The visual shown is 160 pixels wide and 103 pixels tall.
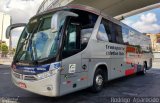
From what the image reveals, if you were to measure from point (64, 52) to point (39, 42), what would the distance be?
2.73 feet

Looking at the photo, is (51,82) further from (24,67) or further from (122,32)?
(122,32)

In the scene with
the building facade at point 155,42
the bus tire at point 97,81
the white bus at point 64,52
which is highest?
the building facade at point 155,42

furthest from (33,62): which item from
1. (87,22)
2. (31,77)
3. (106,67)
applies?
(106,67)

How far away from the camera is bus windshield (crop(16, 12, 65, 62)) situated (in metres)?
6.55

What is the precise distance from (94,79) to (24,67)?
2.74 metres

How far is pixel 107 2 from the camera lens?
24.9 meters

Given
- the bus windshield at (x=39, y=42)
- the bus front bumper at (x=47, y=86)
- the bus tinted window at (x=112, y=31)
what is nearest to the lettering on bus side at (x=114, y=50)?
the bus tinted window at (x=112, y=31)

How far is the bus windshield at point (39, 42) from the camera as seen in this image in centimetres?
655

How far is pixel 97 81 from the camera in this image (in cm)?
855

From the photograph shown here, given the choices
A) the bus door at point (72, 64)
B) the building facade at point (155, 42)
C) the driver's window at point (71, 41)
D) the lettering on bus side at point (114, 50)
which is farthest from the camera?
the building facade at point (155, 42)

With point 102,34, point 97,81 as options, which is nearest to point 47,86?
point 97,81

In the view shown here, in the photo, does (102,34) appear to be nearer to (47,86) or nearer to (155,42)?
(47,86)

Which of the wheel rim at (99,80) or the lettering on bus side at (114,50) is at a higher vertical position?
the lettering on bus side at (114,50)

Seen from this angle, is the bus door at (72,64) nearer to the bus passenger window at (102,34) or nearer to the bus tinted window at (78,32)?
the bus tinted window at (78,32)
